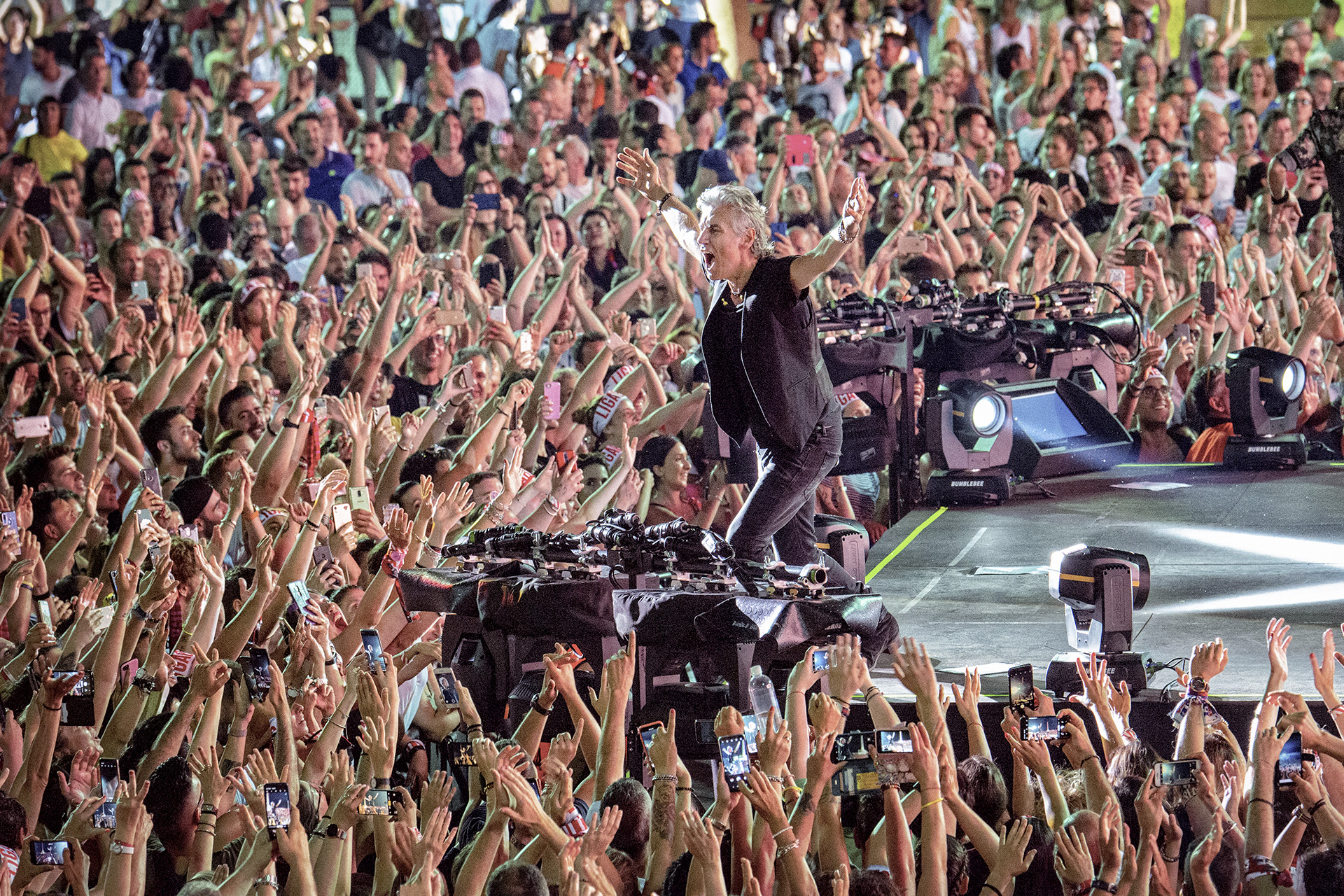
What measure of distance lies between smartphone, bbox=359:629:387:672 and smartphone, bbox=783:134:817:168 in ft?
19.5

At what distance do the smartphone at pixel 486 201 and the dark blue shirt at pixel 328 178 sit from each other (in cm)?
107

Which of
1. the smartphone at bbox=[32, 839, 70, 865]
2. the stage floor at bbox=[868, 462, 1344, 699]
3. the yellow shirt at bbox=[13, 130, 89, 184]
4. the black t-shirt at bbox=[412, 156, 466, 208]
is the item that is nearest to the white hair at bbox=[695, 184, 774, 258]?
the stage floor at bbox=[868, 462, 1344, 699]

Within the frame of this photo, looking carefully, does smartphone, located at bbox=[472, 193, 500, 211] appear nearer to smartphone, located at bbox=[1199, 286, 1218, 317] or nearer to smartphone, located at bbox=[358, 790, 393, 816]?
smartphone, located at bbox=[1199, 286, 1218, 317]

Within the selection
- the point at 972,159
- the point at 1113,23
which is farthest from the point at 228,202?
the point at 1113,23

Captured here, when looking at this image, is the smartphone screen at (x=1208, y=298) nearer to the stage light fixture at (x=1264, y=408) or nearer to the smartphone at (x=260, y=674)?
the stage light fixture at (x=1264, y=408)

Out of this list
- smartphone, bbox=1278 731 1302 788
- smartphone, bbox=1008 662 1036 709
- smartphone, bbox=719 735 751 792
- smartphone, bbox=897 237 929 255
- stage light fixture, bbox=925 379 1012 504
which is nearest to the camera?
smartphone, bbox=1278 731 1302 788

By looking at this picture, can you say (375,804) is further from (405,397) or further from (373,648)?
(405,397)

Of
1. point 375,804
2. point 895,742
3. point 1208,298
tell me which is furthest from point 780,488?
point 1208,298

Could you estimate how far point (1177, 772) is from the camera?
378 centimetres

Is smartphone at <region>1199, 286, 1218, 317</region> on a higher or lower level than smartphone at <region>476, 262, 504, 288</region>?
lower

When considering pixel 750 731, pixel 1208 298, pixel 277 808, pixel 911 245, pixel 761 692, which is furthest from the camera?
pixel 911 245

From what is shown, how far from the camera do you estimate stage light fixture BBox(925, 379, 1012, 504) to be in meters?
6.98

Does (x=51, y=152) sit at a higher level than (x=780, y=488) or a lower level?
higher

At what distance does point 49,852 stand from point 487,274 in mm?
5949
